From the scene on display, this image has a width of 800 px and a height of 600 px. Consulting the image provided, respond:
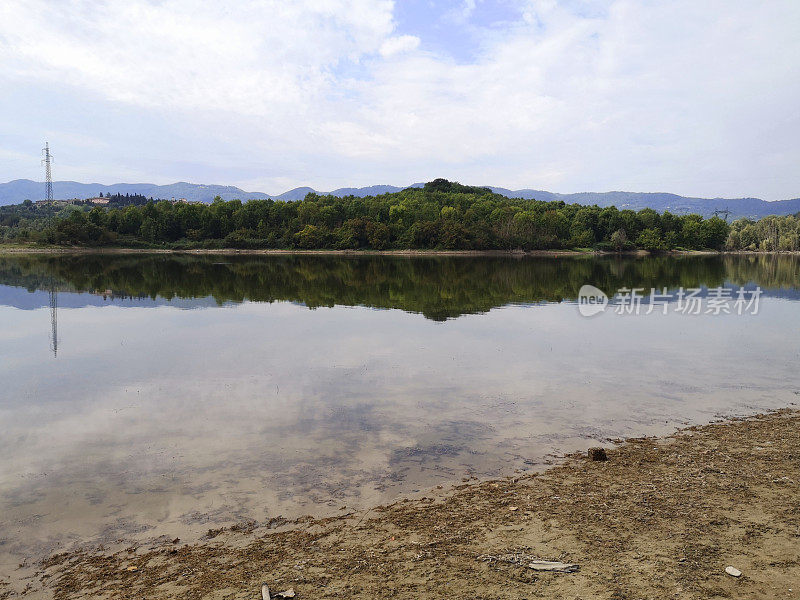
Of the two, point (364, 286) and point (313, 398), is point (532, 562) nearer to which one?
point (313, 398)

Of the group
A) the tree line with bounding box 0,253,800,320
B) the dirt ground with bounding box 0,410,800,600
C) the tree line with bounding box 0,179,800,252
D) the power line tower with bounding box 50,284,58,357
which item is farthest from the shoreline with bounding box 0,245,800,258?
the dirt ground with bounding box 0,410,800,600

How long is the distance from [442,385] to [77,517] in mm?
9505

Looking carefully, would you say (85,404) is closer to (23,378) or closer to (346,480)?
(23,378)

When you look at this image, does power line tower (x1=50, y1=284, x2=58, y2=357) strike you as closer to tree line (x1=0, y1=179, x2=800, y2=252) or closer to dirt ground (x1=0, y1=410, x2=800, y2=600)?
dirt ground (x1=0, y1=410, x2=800, y2=600)

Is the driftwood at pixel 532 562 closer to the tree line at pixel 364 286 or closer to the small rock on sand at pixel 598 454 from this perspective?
the small rock on sand at pixel 598 454

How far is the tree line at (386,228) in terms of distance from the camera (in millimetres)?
115562

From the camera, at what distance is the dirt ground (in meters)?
5.79

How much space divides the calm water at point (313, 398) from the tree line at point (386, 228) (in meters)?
89.1

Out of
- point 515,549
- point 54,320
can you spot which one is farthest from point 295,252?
point 515,549

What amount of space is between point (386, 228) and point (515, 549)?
4484 inches

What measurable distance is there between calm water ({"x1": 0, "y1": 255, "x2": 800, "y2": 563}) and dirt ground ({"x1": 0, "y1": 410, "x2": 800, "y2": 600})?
2.71 ft

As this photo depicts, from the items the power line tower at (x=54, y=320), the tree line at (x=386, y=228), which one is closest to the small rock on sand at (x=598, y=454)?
the power line tower at (x=54, y=320)

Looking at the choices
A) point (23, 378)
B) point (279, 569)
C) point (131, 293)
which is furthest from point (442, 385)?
point (131, 293)

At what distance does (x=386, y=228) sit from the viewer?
118750 mm
